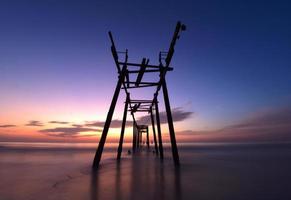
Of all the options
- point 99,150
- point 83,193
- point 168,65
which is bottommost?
point 83,193

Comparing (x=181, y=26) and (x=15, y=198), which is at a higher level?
(x=181, y=26)

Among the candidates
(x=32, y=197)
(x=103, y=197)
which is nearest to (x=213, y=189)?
(x=103, y=197)

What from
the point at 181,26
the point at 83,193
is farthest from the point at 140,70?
the point at 83,193

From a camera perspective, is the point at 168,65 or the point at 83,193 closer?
the point at 83,193

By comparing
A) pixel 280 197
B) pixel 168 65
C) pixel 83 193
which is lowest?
pixel 280 197

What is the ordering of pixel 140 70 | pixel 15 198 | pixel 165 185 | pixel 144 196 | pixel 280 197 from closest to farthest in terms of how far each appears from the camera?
pixel 144 196 → pixel 280 197 → pixel 15 198 → pixel 165 185 → pixel 140 70

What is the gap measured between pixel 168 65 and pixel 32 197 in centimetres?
857

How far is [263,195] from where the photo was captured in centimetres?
662

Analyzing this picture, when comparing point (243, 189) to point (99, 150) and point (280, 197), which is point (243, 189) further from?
point (99, 150)

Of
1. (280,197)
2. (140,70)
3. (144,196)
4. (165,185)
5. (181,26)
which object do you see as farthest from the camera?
(140,70)

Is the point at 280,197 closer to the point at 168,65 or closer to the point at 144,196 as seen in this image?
the point at 144,196

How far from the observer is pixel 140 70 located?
1302cm

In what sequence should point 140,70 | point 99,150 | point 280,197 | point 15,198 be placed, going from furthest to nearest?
point 140,70, point 99,150, point 15,198, point 280,197

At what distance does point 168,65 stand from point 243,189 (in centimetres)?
717
